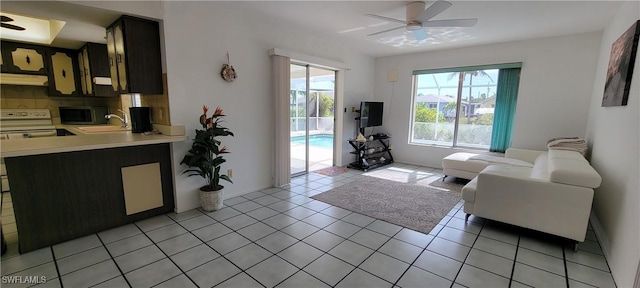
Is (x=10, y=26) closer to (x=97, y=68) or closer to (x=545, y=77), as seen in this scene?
(x=97, y=68)

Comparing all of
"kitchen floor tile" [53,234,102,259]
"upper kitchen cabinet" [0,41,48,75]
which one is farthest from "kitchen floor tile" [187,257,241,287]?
"upper kitchen cabinet" [0,41,48,75]

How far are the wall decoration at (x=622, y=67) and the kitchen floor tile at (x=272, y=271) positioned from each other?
3.23 metres

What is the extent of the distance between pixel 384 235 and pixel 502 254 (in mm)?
1006

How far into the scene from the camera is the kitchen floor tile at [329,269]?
1.92 m

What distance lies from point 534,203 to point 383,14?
2633 millimetres

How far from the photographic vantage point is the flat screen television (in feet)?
17.6

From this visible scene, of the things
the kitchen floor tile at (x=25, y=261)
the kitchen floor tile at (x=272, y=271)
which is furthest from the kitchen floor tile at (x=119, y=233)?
the kitchen floor tile at (x=272, y=271)

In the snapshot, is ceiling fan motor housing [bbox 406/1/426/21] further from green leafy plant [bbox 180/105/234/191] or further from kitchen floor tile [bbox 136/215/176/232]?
kitchen floor tile [bbox 136/215/176/232]

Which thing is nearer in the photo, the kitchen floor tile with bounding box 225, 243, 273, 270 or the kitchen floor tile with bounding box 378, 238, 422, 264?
the kitchen floor tile with bounding box 225, 243, 273, 270

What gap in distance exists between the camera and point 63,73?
4340 millimetres

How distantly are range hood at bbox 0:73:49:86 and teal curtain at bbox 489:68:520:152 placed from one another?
760 cm

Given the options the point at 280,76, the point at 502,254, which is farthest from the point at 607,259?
the point at 280,76

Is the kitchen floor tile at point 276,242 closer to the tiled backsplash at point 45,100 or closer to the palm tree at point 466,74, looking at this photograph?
the tiled backsplash at point 45,100

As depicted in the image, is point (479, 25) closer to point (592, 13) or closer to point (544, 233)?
point (592, 13)
